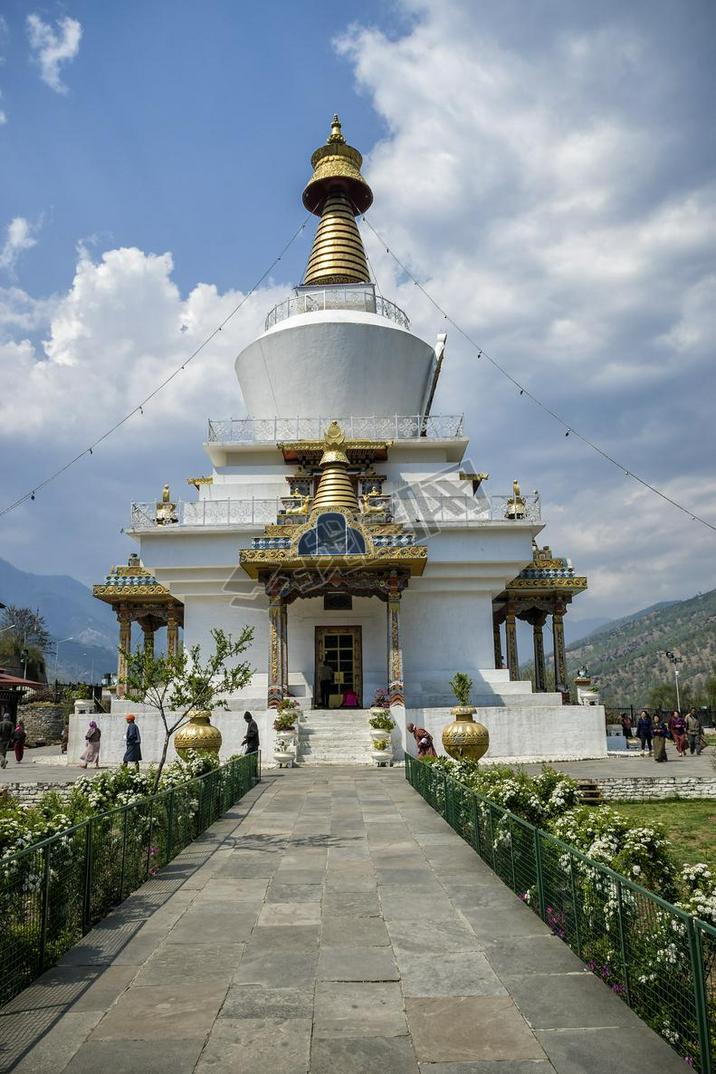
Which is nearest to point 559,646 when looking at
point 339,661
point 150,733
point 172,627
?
point 339,661

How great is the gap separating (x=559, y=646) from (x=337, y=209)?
70.6 ft

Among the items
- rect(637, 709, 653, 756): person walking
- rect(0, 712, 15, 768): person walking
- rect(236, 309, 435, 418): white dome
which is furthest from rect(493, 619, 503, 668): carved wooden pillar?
rect(0, 712, 15, 768): person walking

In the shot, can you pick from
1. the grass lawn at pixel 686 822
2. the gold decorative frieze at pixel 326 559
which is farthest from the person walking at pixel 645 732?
the gold decorative frieze at pixel 326 559

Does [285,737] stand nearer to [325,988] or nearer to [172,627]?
[172,627]

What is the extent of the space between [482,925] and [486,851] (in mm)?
2400

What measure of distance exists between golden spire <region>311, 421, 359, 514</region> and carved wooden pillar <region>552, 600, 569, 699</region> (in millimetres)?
9202

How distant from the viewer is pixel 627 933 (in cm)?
518

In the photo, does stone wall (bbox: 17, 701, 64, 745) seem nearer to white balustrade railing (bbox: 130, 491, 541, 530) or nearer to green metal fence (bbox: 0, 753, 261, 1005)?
white balustrade railing (bbox: 130, 491, 541, 530)

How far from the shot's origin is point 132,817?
8188 mm

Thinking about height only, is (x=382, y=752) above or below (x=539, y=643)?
below

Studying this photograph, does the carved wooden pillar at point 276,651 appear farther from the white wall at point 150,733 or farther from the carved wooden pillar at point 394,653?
the carved wooden pillar at point 394,653

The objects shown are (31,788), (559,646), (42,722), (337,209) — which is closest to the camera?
(31,788)

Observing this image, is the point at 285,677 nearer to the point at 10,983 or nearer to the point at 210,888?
the point at 210,888

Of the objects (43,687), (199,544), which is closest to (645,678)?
(43,687)
